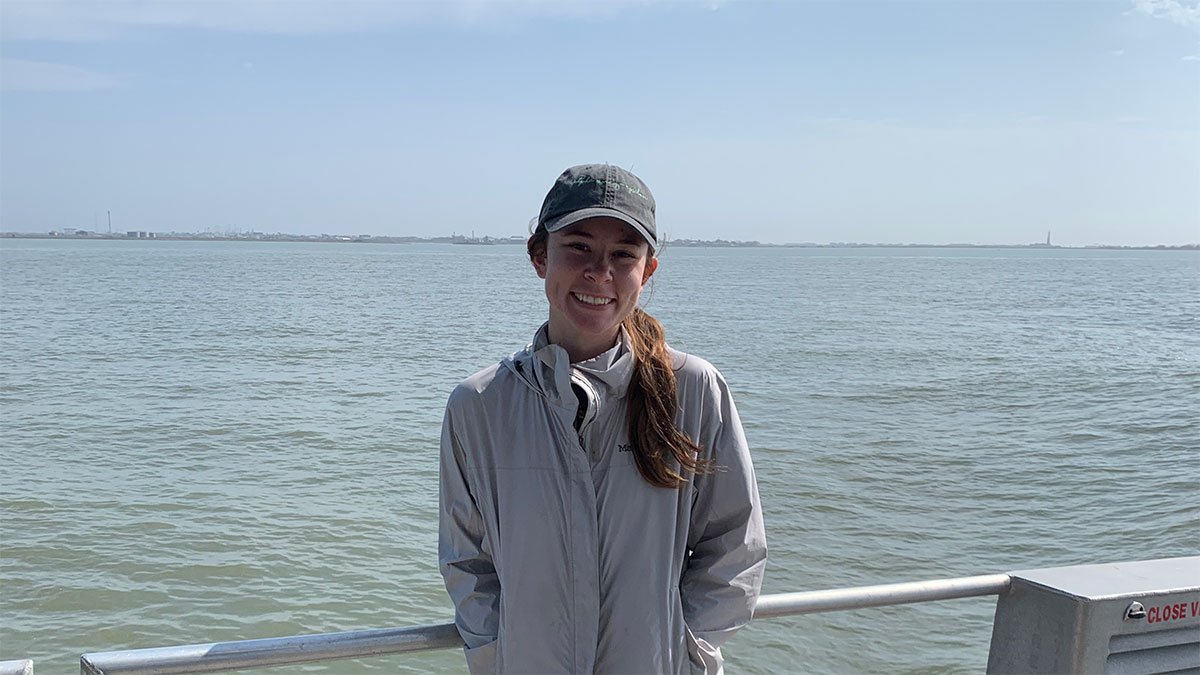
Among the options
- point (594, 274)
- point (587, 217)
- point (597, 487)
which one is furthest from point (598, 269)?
point (597, 487)

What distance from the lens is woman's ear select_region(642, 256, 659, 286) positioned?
90.5 inches

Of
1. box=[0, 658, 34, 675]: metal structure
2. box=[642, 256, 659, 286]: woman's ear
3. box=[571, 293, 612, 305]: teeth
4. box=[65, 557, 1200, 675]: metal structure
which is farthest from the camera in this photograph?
box=[642, 256, 659, 286]: woman's ear

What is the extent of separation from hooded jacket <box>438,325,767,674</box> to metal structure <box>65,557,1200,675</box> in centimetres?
16

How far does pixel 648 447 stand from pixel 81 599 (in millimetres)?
8634

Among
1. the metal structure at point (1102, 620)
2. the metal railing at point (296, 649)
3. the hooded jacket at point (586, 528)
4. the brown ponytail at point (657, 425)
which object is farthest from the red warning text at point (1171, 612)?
the brown ponytail at point (657, 425)

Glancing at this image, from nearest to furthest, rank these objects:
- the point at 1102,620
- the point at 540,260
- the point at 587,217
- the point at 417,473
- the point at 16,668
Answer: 1. the point at 16,668
2. the point at 587,217
3. the point at 540,260
4. the point at 1102,620
5. the point at 417,473

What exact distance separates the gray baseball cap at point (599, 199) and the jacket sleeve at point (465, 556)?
1.67ft

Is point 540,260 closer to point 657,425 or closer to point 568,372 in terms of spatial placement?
point 568,372

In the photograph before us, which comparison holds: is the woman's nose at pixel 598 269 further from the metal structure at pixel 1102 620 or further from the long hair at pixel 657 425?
the metal structure at pixel 1102 620

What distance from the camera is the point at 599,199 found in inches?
82.9

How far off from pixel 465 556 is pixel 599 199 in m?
0.84

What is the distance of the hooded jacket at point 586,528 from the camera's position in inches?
81.3

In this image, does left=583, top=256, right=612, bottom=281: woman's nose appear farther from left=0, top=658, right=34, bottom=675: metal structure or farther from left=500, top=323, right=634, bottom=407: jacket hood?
left=0, top=658, right=34, bottom=675: metal structure

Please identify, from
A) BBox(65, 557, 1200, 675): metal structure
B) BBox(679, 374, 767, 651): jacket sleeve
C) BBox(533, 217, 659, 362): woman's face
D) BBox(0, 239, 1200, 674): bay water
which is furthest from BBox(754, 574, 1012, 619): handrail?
BBox(0, 239, 1200, 674): bay water
